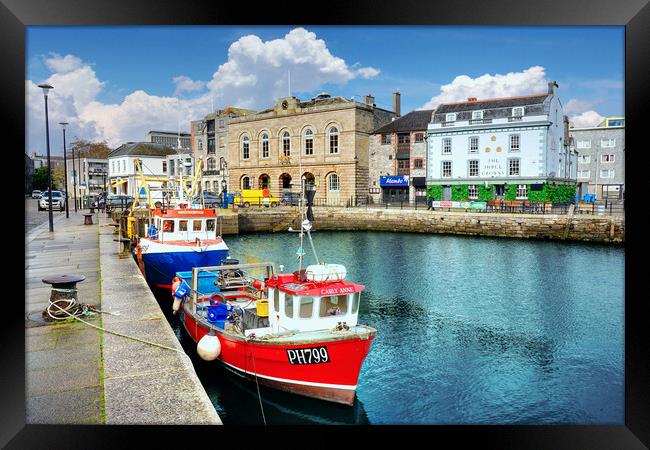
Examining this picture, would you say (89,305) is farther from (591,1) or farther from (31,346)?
(591,1)

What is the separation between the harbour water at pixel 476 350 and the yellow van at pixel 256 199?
1606cm

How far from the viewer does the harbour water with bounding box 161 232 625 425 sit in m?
7.86

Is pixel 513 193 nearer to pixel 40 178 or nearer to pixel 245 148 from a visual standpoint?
pixel 245 148

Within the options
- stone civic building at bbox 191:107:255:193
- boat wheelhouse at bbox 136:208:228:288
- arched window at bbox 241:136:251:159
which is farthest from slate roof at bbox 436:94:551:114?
boat wheelhouse at bbox 136:208:228:288

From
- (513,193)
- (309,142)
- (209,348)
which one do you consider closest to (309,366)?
(209,348)

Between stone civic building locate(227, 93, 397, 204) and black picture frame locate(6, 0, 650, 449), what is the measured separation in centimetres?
3126

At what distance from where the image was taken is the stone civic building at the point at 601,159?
3162cm

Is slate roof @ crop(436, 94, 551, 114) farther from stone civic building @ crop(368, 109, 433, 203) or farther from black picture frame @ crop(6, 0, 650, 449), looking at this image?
black picture frame @ crop(6, 0, 650, 449)

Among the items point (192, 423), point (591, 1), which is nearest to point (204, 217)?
point (192, 423)

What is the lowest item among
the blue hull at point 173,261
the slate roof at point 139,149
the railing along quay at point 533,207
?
the blue hull at point 173,261

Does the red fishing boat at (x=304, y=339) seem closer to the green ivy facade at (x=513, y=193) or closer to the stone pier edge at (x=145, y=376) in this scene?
the stone pier edge at (x=145, y=376)

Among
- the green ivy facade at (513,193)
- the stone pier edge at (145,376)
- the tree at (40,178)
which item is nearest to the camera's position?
the stone pier edge at (145,376)

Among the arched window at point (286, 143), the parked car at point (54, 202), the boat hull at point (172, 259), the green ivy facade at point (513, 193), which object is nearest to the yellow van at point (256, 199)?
the arched window at point (286, 143)

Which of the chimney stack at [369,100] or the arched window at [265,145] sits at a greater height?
the chimney stack at [369,100]
